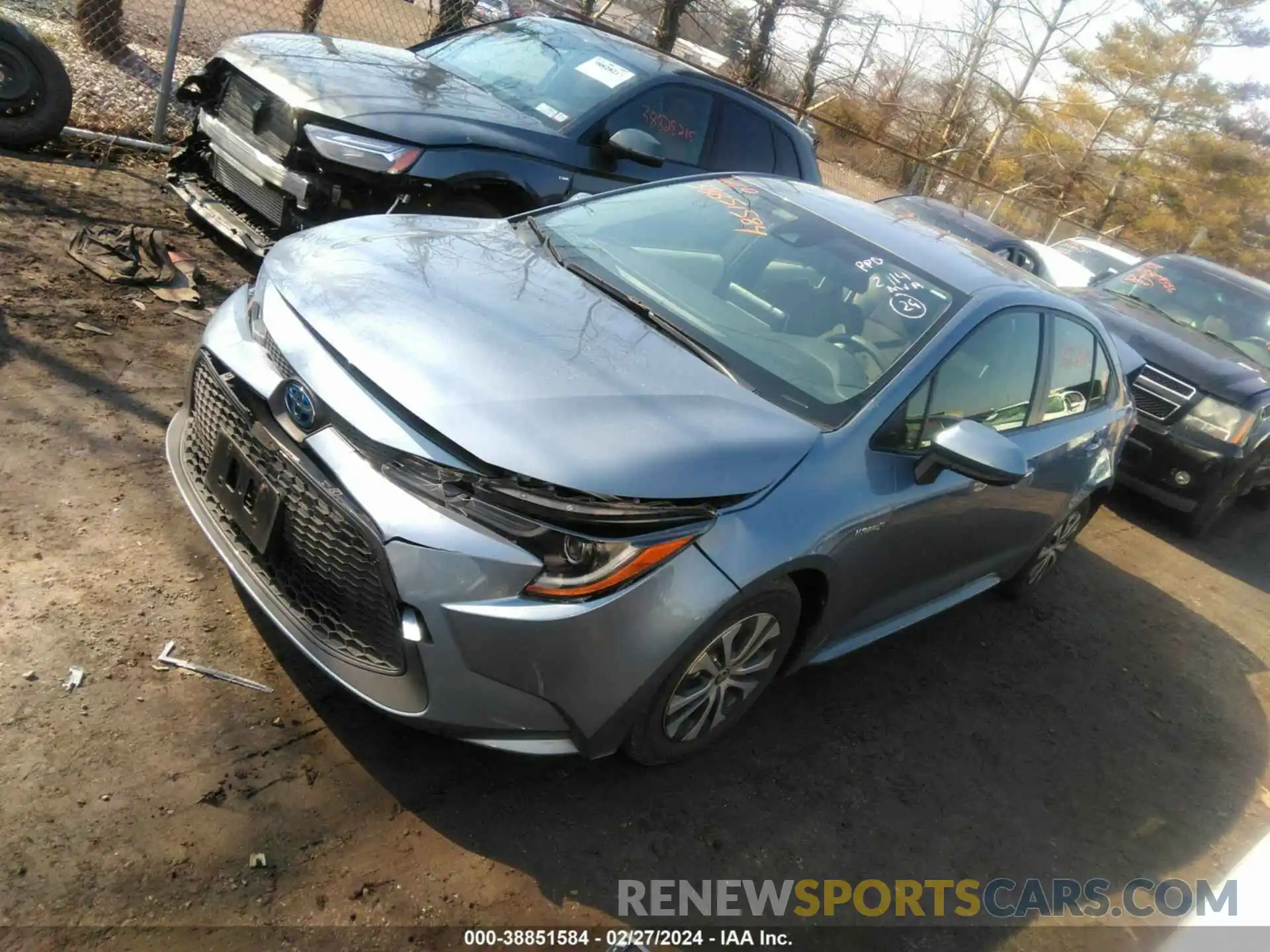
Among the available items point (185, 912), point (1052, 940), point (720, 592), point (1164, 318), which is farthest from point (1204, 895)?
point (1164, 318)

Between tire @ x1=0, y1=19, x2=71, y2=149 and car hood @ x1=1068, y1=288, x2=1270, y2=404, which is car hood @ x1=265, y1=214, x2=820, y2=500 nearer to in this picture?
tire @ x1=0, y1=19, x2=71, y2=149

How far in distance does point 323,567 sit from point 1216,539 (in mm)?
7696

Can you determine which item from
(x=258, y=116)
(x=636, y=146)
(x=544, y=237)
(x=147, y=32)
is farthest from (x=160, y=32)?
(x=544, y=237)

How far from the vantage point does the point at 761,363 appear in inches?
129

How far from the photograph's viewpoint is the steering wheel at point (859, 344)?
336cm

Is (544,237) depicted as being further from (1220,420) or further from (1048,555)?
(1220,420)

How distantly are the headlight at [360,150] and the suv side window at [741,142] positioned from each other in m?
2.47

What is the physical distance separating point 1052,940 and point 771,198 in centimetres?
298

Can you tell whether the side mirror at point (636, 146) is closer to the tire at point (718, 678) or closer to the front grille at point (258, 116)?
the front grille at point (258, 116)

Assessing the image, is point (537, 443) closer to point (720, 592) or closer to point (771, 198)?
point (720, 592)

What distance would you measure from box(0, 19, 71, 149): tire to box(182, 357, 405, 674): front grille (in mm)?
4780

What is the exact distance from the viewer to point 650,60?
6.48 meters
